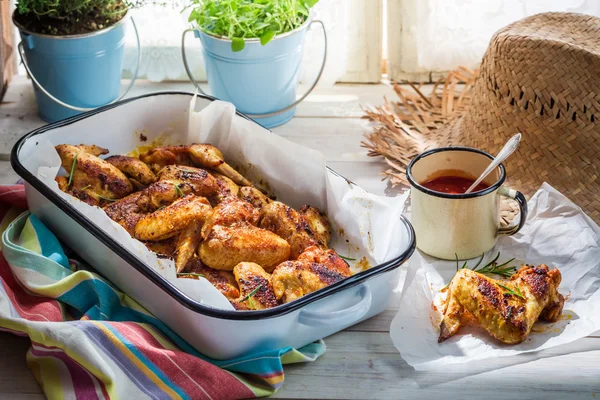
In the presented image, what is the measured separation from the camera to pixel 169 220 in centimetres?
175

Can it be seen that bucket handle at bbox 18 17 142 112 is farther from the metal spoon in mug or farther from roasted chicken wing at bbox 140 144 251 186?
the metal spoon in mug

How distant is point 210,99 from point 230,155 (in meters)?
0.16

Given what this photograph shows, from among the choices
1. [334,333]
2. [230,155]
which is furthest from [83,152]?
[334,333]

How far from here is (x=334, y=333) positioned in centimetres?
169

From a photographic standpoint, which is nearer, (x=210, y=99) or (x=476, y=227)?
(x=476, y=227)

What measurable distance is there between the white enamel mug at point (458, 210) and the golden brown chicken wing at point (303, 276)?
257 mm

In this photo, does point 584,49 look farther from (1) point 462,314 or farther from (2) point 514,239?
(1) point 462,314

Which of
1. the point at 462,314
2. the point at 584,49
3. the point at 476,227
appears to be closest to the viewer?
the point at 462,314

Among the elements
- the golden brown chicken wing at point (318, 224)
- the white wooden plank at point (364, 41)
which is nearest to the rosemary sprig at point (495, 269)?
the golden brown chicken wing at point (318, 224)

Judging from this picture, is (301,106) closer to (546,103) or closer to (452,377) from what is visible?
(546,103)

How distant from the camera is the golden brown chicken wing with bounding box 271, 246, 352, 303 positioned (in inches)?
62.9

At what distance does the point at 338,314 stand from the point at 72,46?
3.92 feet

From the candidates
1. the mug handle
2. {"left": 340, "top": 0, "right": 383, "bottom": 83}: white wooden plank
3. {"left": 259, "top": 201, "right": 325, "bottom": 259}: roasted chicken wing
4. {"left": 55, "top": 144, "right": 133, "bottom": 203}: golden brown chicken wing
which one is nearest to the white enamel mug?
the mug handle

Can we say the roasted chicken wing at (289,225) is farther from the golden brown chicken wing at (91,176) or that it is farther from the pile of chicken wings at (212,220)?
the golden brown chicken wing at (91,176)
